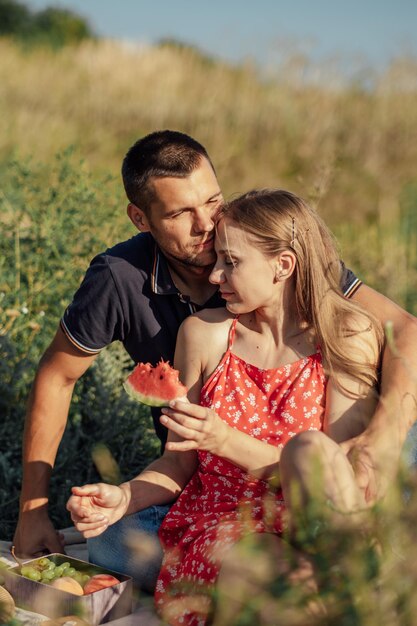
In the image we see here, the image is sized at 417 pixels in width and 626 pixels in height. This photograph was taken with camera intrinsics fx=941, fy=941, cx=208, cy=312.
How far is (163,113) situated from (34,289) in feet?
39.6

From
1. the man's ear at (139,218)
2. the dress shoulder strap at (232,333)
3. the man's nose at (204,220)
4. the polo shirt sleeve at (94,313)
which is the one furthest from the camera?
the man's ear at (139,218)

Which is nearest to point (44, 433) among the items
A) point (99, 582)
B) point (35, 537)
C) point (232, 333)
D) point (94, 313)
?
point (35, 537)

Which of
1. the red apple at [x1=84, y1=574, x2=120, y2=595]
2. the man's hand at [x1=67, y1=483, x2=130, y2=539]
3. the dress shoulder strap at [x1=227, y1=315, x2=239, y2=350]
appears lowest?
the red apple at [x1=84, y1=574, x2=120, y2=595]

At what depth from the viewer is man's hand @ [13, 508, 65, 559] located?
4000 millimetres

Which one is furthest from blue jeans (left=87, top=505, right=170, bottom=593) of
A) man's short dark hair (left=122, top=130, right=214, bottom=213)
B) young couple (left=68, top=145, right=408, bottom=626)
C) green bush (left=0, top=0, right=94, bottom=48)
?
green bush (left=0, top=0, right=94, bottom=48)

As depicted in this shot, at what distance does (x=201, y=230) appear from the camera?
388cm

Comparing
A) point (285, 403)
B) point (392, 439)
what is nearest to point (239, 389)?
point (285, 403)

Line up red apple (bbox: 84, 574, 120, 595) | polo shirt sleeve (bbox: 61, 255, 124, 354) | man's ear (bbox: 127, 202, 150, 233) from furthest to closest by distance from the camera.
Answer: man's ear (bbox: 127, 202, 150, 233) < polo shirt sleeve (bbox: 61, 255, 124, 354) < red apple (bbox: 84, 574, 120, 595)

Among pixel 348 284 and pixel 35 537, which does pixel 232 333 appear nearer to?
pixel 348 284

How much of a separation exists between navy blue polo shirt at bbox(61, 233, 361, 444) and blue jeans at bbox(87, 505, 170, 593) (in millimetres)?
691

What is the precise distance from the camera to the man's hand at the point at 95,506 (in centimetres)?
319

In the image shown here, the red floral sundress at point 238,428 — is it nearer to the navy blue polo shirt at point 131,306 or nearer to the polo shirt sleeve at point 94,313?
the navy blue polo shirt at point 131,306

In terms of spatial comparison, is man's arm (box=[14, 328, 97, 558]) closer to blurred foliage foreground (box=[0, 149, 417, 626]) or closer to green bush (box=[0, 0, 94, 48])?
blurred foliage foreground (box=[0, 149, 417, 626])

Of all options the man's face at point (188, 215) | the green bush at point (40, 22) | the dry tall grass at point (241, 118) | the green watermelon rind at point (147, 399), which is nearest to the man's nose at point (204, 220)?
the man's face at point (188, 215)
